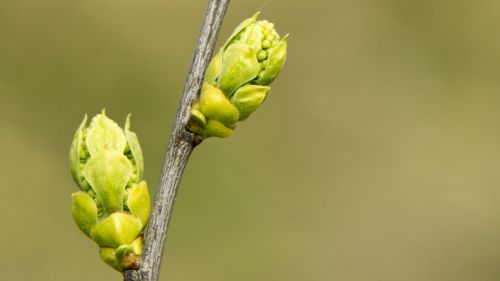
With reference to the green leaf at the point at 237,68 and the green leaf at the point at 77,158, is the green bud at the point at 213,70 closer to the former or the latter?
the green leaf at the point at 237,68

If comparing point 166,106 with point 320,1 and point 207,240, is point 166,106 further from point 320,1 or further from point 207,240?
point 320,1

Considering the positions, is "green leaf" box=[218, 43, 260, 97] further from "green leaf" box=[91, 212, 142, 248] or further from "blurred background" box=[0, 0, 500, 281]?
"blurred background" box=[0, 0, 500, 281]

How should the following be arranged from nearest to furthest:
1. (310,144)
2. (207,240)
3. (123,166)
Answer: (123,166), (207,240), (310,144)

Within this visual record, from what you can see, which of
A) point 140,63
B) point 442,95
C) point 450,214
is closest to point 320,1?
point 442,95

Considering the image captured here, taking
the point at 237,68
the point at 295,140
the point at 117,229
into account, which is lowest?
the point at 117,229

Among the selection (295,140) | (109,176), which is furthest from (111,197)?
(295,140)

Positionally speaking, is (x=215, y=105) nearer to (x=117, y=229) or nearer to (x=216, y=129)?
(x=216, y=129)

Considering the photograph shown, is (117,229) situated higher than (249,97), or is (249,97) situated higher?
(249,97)

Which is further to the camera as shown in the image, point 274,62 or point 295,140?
point 295,140
